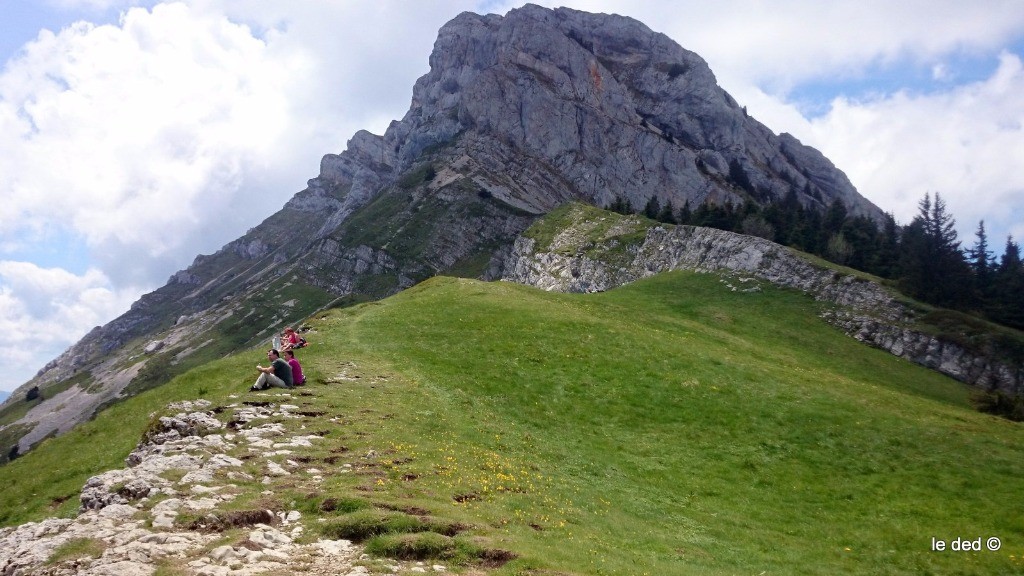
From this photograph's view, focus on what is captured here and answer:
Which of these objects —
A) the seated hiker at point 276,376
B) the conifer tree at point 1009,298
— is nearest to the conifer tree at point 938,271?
the conifer tree at point 1009,298

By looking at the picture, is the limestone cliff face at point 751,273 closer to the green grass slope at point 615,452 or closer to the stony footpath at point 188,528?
the green grass slope at point 615,452

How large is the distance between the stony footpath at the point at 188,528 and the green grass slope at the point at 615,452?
3.39 feet

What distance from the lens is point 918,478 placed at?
27.0 meters

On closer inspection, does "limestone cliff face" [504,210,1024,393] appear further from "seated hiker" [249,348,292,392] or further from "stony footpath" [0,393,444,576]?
"stony footpath" [0,393,444,576]

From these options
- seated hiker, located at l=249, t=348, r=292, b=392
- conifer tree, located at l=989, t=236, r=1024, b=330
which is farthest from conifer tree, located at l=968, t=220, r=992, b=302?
seated hiker, located at l=249, t=348, r=292, b=392

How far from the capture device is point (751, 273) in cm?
7775

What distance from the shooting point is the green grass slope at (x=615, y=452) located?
18766 millimetres

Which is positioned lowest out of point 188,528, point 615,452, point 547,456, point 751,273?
point 615,452

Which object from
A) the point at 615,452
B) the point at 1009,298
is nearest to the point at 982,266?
the point at 1009,298

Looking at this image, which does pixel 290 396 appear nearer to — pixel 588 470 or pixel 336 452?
pixel 336 452

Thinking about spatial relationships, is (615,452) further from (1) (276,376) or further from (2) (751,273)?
(2) (751,273)

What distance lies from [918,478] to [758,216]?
101059mm

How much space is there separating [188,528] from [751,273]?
251ft

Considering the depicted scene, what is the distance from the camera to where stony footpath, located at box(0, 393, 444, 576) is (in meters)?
12.7
